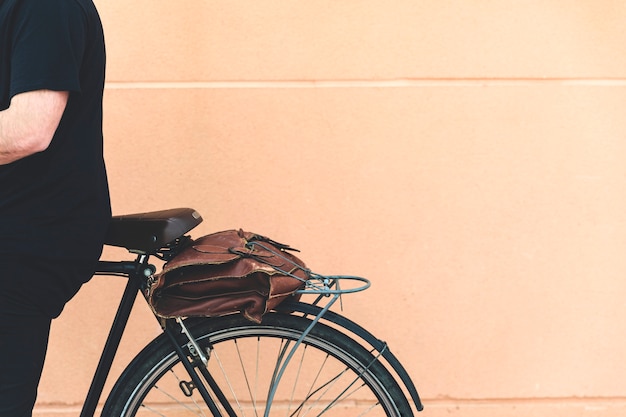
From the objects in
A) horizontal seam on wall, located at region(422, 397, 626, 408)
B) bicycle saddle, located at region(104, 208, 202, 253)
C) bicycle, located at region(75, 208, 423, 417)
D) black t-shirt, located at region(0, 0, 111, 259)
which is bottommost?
horizontal seam on wall, located at region(422, 397, 626, 408)

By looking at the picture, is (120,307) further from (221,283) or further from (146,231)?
(221,283)

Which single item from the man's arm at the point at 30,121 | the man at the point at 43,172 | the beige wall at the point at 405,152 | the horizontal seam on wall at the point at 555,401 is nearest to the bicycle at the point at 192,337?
the man at the point at 43,172

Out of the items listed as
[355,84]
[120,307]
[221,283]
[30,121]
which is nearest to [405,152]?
[355,84]

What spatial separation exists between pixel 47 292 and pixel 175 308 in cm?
33

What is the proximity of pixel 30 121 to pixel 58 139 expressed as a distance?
0.14 m

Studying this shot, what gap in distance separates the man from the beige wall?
3.33ft

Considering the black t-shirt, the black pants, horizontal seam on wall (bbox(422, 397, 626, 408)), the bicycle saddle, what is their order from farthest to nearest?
horizontal seam on wall (bbox(422, 397, 626, 408)) < the bicycle saddle < the black pants < the black t-shirt

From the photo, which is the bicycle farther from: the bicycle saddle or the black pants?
the black pants

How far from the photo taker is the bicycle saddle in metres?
1.66

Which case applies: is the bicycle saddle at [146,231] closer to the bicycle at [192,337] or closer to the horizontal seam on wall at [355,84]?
the bicycle at [192,337]

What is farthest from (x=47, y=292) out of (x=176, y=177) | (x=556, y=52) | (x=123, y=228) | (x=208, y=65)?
(x=556, y=52)

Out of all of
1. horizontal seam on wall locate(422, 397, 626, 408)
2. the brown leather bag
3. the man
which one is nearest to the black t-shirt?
the man

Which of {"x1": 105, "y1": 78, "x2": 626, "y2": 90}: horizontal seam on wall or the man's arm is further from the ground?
A: {"x1": 105, "y1": 78, "x2": 626, "y2": 90}: horizontal seam on wall


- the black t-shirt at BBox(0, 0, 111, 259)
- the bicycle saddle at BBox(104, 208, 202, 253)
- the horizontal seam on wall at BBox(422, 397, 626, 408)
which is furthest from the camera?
the horizontal seam on wall at BBox(422, 397, 626, 408)
